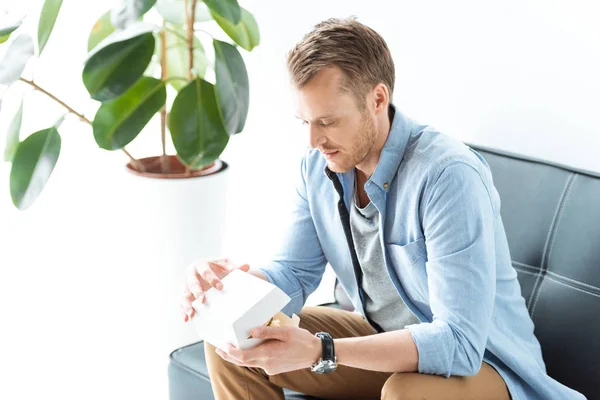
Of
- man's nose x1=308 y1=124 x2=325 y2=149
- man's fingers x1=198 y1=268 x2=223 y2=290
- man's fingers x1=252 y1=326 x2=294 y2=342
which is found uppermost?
man's nose x1=308 y1=124 x2=325 y2=149

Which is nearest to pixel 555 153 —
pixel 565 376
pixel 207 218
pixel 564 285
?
pixel 564 285

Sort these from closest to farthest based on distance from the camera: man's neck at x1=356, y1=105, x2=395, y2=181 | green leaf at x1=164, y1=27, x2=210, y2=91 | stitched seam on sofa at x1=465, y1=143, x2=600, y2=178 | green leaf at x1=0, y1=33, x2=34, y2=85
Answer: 1. man's neck at x1=356, y1=105, x2=395, y2=181
2. stitched seam on sofa at x1=465, y1=143, x2=600, y2=178
3. green leaf at x1=0, y1=33, x2=34, y2=85
4. green leaf at x1=164, y1=27, x2=210, y2=91

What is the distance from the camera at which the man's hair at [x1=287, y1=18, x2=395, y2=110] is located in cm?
159

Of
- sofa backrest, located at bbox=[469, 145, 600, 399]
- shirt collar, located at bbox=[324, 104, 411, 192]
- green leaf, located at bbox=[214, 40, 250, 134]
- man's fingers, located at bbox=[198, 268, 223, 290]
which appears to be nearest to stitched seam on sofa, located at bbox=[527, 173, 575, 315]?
sofa backrest, located at bbox=[469, 145, 600, 399]

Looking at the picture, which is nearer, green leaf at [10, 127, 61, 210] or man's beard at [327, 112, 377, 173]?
man's beard at [327, 112, 377, 173]

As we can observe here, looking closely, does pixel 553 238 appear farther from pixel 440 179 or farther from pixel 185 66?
pixel 185 66

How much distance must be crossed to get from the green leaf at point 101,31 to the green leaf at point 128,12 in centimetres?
26

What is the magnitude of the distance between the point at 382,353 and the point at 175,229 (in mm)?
1098

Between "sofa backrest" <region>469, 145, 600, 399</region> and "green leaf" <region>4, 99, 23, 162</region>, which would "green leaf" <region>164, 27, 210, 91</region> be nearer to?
"green leaf" <region>4, 99, 23, 162</region>

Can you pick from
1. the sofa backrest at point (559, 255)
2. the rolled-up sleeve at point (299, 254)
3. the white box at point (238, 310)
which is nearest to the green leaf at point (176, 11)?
the rolled-up sleeve at point (299, 254)

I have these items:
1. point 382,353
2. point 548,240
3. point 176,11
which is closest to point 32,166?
point 176,11

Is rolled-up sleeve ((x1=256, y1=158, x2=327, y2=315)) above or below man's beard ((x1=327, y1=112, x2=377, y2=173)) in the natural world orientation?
below

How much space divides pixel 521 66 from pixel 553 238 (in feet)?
1.59

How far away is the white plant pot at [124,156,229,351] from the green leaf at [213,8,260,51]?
39cm
